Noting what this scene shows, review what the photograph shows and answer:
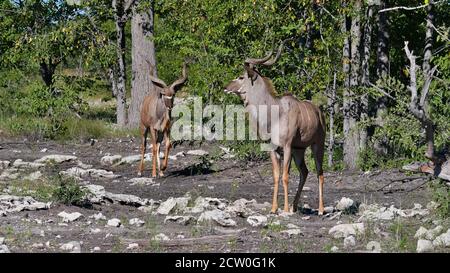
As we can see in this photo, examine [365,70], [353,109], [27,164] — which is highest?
[365,70]

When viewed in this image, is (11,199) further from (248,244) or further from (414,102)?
(414,102)

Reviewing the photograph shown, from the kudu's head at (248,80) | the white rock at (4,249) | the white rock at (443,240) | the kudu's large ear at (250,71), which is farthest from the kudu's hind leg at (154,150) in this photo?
the white rock at (443,240)

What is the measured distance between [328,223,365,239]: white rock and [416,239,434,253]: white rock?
1.02 m

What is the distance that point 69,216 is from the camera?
11.5 m

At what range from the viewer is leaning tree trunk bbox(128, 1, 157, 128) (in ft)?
81.6

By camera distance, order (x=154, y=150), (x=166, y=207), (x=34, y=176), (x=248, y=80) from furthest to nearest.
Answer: (x=154, y=150) → (x=34, y=176) → (x=248, y=80) → (x=166, y=207)

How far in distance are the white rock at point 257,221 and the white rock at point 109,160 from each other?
27.2ft

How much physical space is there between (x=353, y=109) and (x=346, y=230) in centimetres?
688

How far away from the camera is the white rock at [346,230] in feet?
35.1

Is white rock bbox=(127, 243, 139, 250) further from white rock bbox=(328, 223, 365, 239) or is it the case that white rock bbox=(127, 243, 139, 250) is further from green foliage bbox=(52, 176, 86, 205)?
green foliage bbox=(52, 176, 86, 205)


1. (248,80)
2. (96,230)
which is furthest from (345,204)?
(96,230)

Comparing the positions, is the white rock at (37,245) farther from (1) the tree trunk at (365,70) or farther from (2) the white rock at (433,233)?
(1) the tree trunk at (365,70)

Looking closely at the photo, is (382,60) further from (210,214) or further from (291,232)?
(291,232)
